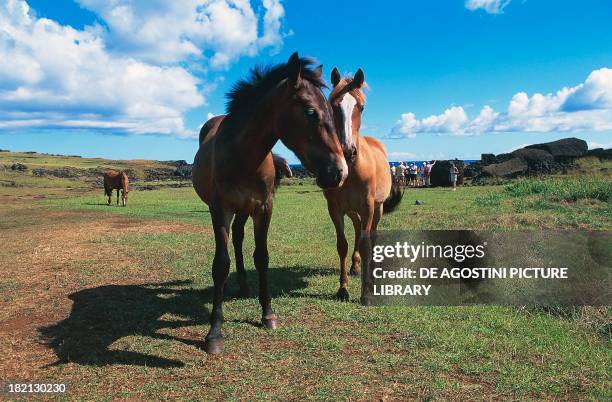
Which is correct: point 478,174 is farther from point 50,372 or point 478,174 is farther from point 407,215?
point 50,372

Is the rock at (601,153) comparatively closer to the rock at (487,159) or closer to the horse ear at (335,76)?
the rock at (487,159)

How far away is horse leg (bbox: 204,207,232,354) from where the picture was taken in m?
4.24

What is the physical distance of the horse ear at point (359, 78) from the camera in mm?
5953

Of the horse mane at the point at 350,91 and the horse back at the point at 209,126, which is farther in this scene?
the horse back at the point at 209,126

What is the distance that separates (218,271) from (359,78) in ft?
11.2

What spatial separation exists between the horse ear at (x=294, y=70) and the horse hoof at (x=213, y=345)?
→ 2.73 m

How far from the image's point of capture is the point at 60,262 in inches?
321

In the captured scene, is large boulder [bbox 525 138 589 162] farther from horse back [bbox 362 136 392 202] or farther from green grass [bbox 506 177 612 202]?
horse back [bbox 362 136 392 202]

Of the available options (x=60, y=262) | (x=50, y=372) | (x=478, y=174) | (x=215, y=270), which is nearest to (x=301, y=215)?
(x=60, y=262)

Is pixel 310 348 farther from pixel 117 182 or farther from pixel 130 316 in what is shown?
pixel 117 182

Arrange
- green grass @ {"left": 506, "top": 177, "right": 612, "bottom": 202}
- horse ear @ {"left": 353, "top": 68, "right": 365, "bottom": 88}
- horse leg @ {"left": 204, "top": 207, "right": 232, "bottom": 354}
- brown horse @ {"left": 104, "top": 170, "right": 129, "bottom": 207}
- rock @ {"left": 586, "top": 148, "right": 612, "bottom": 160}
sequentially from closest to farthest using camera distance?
horse leg @ {"left": 204, "top": 207, "right": 232, "bottom": 354}
horse ear @ {"left": 353, "top": 68, "right": 365, "bottom": 88}
green grass @ {"left": 506, "top": 177, "right": 612, "bottom": 202}
brown horse @ {"left": 104, "top": 170, "right": 129, "bottom": 207}
rock @ {"left": 586, "top": 148, "right": 612, "bottom": 160}

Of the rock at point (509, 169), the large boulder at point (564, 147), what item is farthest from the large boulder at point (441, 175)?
the large boulder at point (564, 147)

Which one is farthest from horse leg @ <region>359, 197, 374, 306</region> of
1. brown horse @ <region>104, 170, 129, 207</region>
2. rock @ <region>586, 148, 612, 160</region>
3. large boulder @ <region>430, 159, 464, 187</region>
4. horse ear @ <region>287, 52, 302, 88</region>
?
rock @ <region>586, 148, 612, 160</region>

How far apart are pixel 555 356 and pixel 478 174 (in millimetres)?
36444
